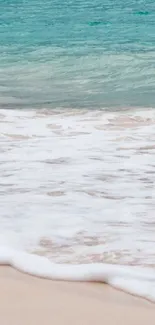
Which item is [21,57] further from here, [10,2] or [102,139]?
[10,2]

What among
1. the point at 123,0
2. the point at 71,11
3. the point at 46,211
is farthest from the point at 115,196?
the point at 123,0

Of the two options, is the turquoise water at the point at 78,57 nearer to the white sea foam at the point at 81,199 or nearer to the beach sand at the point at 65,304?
the white sea foam at the point at 81,199

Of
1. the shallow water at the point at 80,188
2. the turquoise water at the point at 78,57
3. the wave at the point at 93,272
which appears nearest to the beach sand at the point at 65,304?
the wave at the point at 93,272

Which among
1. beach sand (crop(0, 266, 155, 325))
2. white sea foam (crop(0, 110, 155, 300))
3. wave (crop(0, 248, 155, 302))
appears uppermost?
white sea foam (crop(0, 110, 155, 300))

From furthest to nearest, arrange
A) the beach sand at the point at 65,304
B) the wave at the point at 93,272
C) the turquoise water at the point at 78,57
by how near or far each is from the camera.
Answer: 1. the turquoise water at the point at 78,57
2. the wave at the point at 93,272
3. the beach sand at the point at 65,304

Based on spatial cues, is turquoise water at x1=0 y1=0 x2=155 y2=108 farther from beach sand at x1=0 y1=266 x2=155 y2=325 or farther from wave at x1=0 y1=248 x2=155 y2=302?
beach sand at x1=0 y1=266 x2=155 y2=325

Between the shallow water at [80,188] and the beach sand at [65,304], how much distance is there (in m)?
0.25

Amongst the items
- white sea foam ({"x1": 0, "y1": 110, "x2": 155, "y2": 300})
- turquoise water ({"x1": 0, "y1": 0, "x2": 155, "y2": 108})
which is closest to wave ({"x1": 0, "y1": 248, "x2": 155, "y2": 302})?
white sea foam ({"x1": 0, "y1": 110, "x2": 155, "y2": 300})

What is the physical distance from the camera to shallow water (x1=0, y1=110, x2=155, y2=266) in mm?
2982

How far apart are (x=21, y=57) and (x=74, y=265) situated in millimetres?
7388

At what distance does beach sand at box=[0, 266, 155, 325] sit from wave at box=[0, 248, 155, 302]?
0.12 feet

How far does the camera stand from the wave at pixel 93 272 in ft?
8.32

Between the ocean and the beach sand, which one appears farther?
the ocean

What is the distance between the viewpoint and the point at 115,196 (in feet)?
11.9
